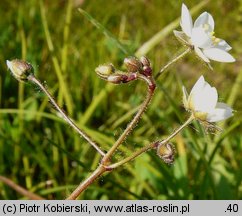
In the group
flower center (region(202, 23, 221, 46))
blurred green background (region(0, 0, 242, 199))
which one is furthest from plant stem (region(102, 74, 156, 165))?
flower center (region(202, 23, 221, 46))

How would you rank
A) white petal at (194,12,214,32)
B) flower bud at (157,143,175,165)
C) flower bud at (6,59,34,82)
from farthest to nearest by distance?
white petal at (194,12,214,32) → flower bud at (6,59,34,82) → flower bud at (157,143,175,165)

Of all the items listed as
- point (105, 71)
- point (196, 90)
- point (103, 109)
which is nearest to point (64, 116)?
point (105, 71)

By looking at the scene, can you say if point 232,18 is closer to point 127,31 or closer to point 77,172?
point 127,31

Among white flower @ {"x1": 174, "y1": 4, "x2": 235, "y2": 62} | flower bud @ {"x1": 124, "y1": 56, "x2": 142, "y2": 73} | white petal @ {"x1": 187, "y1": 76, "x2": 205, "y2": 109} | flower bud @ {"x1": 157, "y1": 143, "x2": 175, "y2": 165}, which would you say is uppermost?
white flower @ {"x1": 174, "y1": 4, "x2": 235, "y2": 62}

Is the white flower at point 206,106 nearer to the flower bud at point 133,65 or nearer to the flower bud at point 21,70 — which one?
the flower bud at point 133,65

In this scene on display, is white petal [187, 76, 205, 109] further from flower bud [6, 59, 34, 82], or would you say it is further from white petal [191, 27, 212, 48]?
flower bud [6, 59, 34, 82]

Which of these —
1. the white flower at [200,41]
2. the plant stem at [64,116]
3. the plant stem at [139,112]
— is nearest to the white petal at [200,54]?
the white flower at [200,41]
